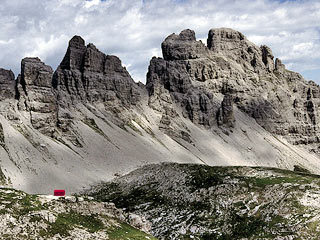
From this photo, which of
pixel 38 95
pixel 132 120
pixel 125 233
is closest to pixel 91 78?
pixel 132 120

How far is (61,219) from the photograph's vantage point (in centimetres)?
2627

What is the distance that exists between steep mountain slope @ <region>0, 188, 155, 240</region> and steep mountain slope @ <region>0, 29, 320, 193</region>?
48.4 m

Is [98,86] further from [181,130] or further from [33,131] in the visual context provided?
[33,131]

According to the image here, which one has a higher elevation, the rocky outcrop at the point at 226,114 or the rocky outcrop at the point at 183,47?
the rocky outcrop at the point at 183,47

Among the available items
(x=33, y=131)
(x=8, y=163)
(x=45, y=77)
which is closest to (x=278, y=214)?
(x=8, y=163)

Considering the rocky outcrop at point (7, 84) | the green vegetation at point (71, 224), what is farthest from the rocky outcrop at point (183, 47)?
the green vegetation at point (71, 224)

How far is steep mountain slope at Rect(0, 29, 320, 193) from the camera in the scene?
93438mm

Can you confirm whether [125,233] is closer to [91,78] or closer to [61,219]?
[61,219]

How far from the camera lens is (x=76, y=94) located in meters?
134

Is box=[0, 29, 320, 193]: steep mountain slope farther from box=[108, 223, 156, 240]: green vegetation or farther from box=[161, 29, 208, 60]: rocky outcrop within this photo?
box=[108, 223, 156, 240]: green vegetation

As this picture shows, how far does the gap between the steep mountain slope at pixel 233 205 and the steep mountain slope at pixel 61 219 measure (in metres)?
7.23

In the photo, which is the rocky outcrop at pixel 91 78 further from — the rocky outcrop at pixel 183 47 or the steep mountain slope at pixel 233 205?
the steep mountain slope at pixel 233 205

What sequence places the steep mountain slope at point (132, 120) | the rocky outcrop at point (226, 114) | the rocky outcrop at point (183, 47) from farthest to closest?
the rocky outcrop at point (183, 47) → the rocky outcrop at point (226, 114) → the steep mountain slope at point (132, 120)

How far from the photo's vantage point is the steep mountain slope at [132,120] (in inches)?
3679
